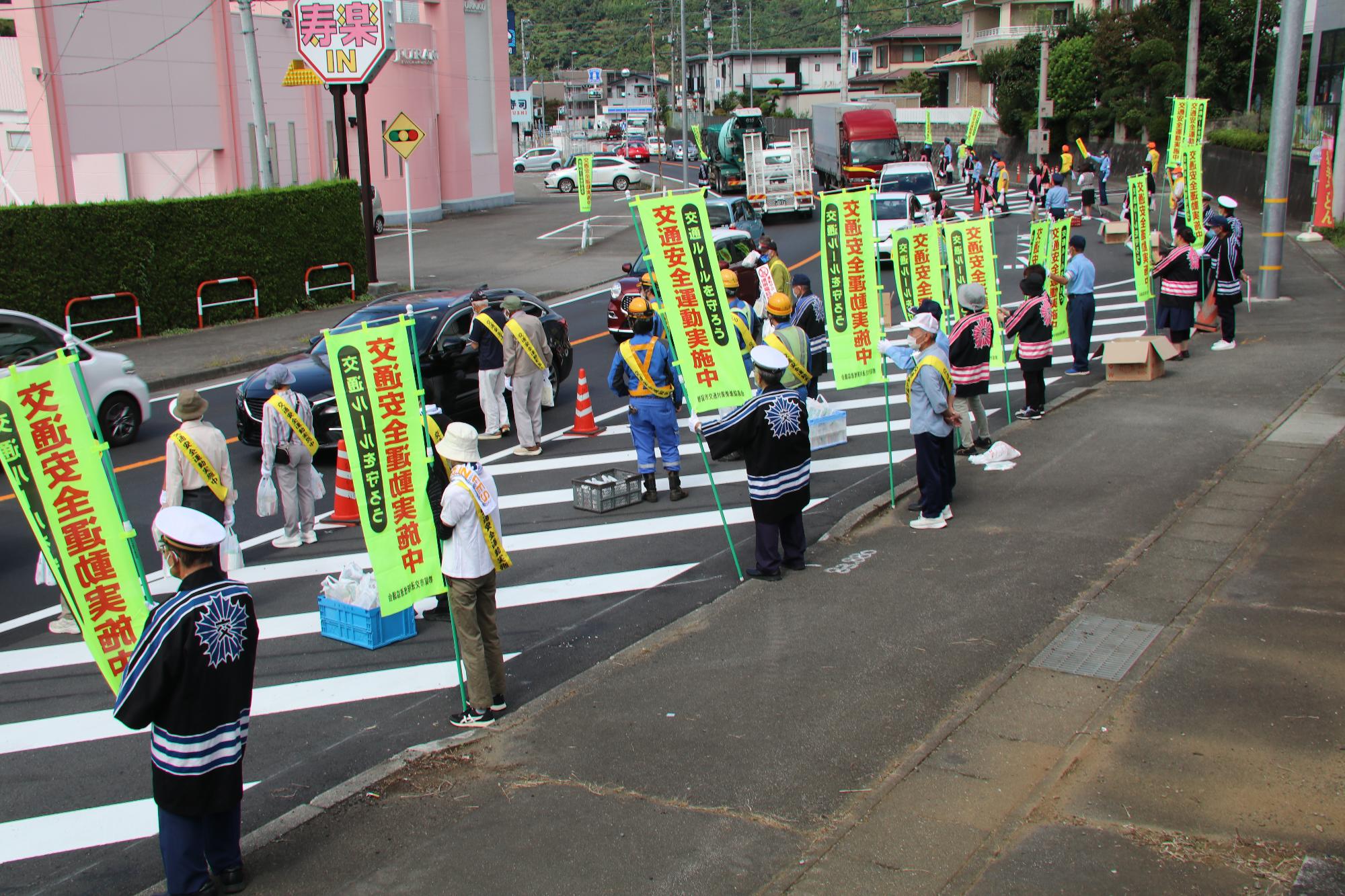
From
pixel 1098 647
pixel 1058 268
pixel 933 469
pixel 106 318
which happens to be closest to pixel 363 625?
A: pixel 933 469

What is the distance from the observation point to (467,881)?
5.38m

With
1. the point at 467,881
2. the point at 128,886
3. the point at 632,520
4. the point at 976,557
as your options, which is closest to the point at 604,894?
the point at 467,881

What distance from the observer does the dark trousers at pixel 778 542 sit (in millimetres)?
9438

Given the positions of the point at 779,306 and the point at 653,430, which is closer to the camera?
the point at 779,306

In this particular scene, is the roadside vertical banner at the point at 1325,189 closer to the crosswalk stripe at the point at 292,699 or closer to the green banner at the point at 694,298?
the green banner at the point at 694,298

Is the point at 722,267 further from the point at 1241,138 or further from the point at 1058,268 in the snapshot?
the point at 1241,138

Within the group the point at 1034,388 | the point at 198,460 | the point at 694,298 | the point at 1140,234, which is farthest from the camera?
the point at 1140,234

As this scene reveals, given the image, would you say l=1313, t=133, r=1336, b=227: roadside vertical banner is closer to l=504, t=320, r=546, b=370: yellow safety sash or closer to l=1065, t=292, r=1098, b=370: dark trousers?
l=1065, t=292, r=1098, b=370: dark trousers

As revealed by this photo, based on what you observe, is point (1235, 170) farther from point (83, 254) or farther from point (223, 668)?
point (223, 668)

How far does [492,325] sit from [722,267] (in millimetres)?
5041

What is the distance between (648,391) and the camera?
11.6 meters

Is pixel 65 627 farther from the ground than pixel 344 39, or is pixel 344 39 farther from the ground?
pixel 344 39

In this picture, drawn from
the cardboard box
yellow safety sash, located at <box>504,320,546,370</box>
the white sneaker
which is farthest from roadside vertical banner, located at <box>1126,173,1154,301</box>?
the white sneaker

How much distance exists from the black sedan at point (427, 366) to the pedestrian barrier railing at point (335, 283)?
9472mm
